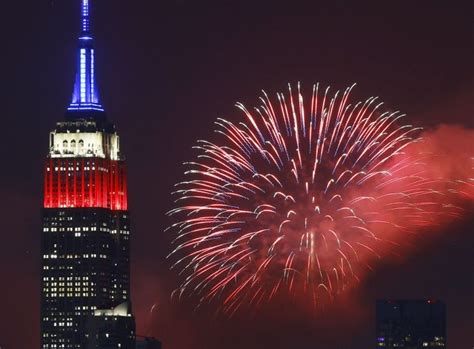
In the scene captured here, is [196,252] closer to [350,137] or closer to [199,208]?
[199,208]

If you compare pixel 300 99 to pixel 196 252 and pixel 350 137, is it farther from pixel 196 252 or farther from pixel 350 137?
pixel 196 252

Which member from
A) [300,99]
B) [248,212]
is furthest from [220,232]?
[300,99]

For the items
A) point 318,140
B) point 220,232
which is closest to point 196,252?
point 220,232

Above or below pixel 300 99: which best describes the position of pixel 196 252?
below

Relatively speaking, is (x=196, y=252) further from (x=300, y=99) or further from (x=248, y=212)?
(x=300, y=99)

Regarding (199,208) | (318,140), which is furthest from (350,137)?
(199,208)
